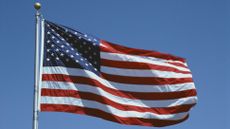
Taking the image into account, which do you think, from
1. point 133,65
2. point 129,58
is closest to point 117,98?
point 133,65

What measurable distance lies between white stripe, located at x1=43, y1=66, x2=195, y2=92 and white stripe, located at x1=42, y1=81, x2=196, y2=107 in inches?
14.6

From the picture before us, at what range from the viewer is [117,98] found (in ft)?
66.3

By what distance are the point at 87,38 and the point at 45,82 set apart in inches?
92.6

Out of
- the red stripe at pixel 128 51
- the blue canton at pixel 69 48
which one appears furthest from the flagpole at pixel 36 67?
the red stripe at pixel 128 51

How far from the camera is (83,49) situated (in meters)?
20.1

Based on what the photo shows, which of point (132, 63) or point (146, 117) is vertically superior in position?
point (132, 63)

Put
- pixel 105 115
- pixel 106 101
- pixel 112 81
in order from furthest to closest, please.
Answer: pixel 112 81 < pixel 106 101 < pixel 105 115

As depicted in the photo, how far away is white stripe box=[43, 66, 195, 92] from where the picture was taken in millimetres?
19453

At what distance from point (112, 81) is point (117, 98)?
2.03ft

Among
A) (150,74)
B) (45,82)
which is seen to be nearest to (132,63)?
(150,74)

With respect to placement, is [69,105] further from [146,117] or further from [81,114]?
[146,117]

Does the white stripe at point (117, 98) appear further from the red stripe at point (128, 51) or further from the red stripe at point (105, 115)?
the red stripe at point (128, 51)

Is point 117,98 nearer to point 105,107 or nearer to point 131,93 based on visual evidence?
point 131,93

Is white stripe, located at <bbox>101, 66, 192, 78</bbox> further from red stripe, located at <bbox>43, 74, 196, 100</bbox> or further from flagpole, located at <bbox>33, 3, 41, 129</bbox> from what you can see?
flagpole, located at <bbox>33, 3, 41, 129</bbox>
